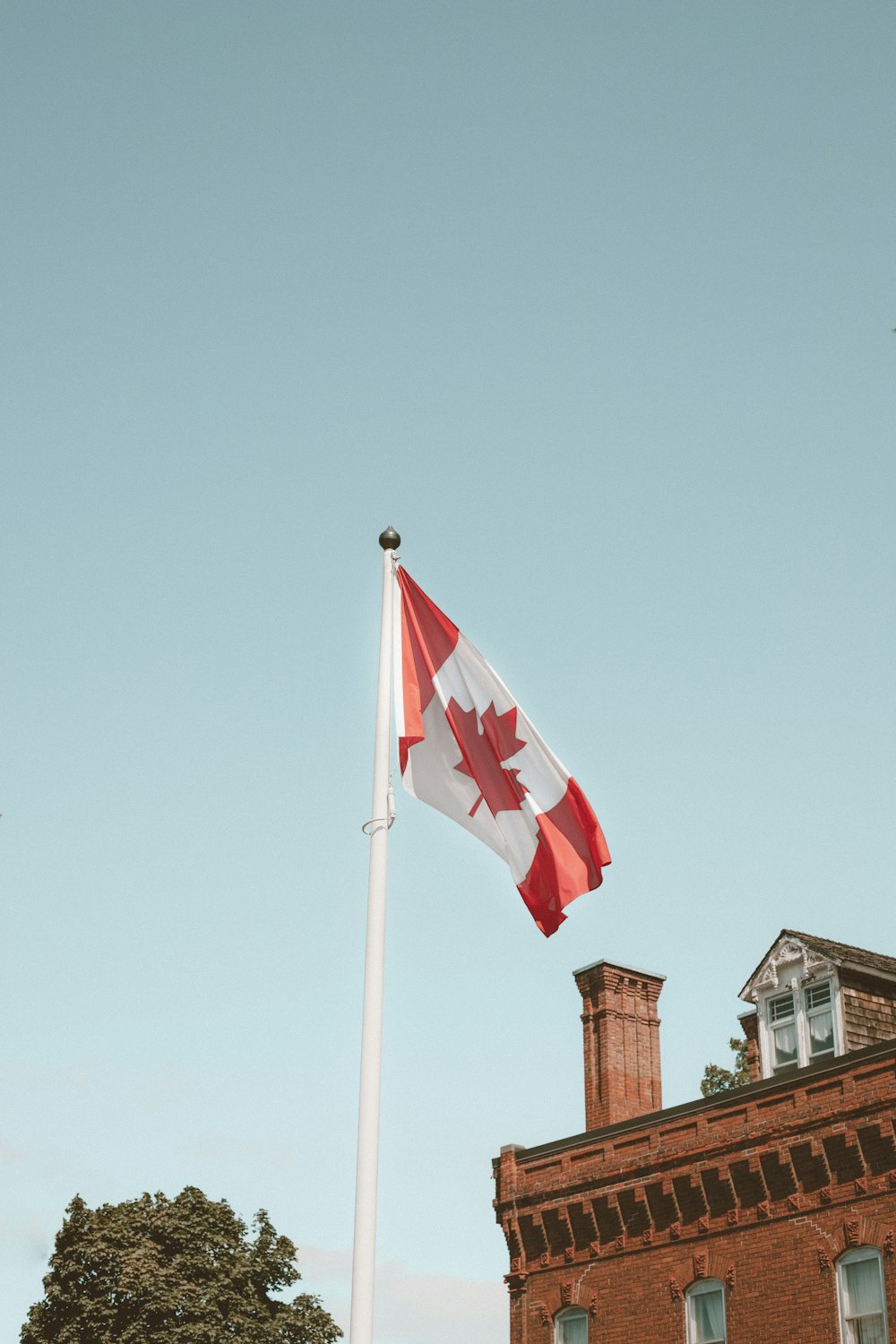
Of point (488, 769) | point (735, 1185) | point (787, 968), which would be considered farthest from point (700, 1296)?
point (488, 769)

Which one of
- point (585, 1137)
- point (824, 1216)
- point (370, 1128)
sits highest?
point (585, 1137)

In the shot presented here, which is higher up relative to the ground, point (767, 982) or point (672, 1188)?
point (767, 982)

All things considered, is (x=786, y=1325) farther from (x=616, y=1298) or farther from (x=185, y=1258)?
(x=185, y=1258)

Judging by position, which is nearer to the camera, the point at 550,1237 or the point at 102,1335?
the point at 550,1237

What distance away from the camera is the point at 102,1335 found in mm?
43719

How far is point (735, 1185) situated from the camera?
28.5 metres

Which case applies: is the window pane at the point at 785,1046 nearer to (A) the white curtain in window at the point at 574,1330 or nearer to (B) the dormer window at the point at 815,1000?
(B) the dormer window at the point at 815,1000

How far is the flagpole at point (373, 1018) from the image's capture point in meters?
12.6

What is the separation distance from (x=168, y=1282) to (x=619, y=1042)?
19.0m

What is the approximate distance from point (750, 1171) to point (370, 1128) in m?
17.2

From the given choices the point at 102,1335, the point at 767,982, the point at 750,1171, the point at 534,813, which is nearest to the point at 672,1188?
the point at 750,1171

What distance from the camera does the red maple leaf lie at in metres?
15.7

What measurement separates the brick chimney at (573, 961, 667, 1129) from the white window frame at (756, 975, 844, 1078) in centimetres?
321

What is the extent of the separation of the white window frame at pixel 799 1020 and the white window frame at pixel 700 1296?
4127 mm
